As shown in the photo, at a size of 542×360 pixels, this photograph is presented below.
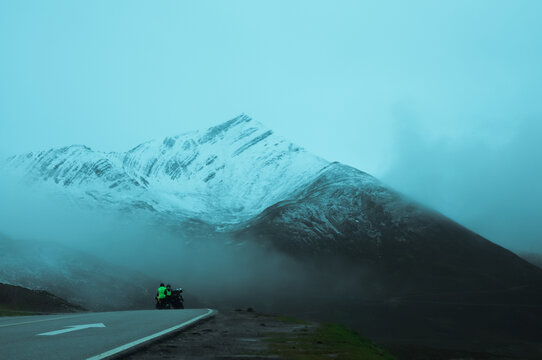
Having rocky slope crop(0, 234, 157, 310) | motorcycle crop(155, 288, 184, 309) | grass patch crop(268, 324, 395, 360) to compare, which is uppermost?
rocky slope crop(0, 234, 157, 310)

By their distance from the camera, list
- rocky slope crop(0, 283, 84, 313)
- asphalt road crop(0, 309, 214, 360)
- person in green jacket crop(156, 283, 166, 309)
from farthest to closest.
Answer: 1. rocky slope crop(0, 283, 84, 313)
2. person in green jacket crop(156, 283, 166, 309)
3. asphalt road crop(0, 309, 214, 360)

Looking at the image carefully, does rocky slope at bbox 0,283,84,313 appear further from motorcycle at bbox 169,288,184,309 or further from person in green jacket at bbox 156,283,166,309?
person in green jacket at bbox 156,283,166,309

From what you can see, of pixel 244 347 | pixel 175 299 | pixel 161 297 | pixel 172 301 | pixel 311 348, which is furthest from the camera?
pixel 175 299

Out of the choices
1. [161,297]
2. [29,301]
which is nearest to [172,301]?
[161,297]

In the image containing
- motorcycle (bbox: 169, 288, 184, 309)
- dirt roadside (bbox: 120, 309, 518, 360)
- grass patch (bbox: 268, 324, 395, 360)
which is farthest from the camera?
motorcycle (bbox: 169, 288, 184, 309)

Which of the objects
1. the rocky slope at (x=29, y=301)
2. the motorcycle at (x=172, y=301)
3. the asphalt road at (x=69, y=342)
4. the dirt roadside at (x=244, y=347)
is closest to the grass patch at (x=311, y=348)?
the dirt roadside at (x=244, y=347)

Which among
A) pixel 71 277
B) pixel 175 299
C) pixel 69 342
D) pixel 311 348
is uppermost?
pixel 71 277

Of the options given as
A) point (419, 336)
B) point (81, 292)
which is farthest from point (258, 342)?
point (419, 336)

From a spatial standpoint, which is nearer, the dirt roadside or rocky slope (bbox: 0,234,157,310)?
the dirt roadside

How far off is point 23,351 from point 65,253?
191667 mm

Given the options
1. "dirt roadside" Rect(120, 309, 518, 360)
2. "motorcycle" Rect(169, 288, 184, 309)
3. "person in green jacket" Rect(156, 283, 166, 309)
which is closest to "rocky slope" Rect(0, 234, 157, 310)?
"motorcycle" Rect(169, 288, 184, 309)

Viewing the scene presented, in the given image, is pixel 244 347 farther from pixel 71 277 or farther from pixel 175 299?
pixel 71 277

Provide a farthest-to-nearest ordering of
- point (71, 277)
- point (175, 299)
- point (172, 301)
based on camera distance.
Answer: point (71, 277) → point (175, 299) → point (172, 301)

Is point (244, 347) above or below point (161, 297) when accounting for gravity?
Answer: below
